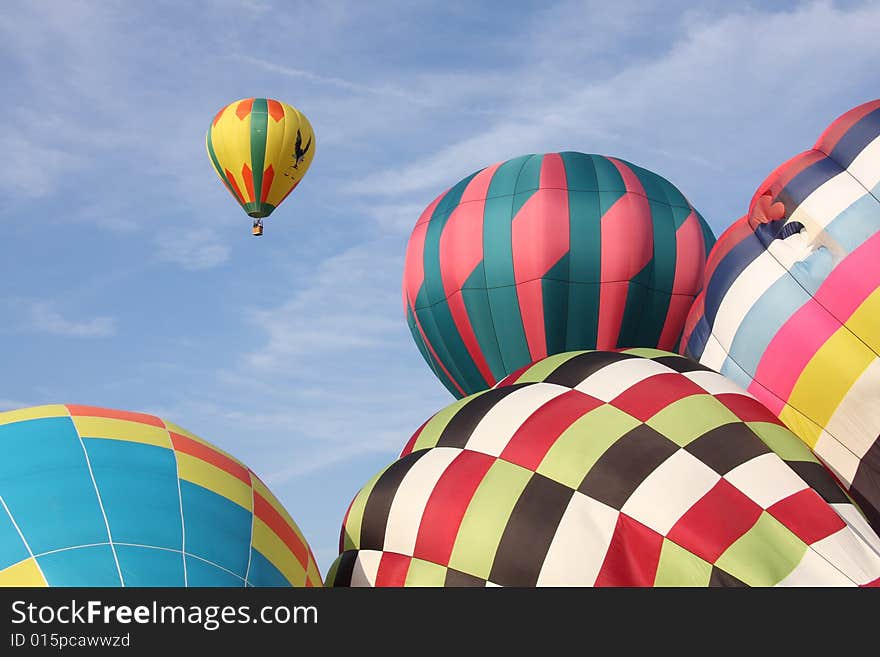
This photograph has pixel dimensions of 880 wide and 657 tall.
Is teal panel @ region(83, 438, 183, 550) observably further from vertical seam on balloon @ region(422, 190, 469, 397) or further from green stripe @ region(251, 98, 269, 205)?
green stripe @ region(251, 98, 269, 205)

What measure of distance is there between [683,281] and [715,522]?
5.67 m

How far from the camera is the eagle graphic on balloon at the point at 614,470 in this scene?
486 centimetres

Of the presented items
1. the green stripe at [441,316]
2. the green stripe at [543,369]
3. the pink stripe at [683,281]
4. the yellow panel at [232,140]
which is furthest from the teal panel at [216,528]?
the yellow panel at [232,140]

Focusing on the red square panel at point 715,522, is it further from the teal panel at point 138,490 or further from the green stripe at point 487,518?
the teal panel at point 138,490

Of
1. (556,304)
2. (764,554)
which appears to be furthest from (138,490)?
(556,304)

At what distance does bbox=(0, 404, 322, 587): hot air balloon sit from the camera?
462 cm

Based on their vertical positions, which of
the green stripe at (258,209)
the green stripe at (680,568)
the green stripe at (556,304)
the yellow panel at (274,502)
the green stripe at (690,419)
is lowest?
the green stripe at (680,568)

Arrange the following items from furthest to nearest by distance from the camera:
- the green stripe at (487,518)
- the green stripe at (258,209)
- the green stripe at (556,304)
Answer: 1. the green stripe at (258,209)
2. the green stripe at (556,304)
3. the green stripe at (487,518)

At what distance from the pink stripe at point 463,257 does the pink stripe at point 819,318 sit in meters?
4.93

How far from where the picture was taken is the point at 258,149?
51.6 ft

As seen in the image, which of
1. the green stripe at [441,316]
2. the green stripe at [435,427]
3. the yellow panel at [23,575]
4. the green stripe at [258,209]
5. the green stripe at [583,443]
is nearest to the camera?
the yellow panel at [23,575]
